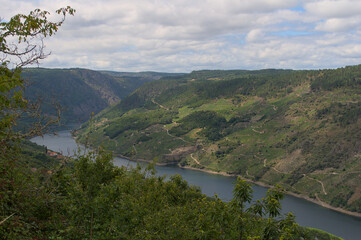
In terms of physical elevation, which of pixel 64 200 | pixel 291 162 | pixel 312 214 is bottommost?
pixel 312 214

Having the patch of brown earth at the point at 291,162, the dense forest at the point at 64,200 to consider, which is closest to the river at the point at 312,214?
the patch of brown earth at the point at 291,162

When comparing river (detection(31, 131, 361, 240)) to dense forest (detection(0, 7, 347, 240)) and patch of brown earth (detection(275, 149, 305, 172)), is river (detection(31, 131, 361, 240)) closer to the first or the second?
patch of brown earth (detection(275, 149, 305, 172))

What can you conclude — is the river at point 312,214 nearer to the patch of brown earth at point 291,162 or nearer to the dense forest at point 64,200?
the patch of brown earth at point 291,162

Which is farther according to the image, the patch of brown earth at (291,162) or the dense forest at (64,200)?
the patch of brown earth at (291,162)

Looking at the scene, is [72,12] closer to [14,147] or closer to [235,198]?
[14,147]

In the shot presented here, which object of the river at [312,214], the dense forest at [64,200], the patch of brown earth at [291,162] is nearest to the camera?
the dense forest at [64,200]

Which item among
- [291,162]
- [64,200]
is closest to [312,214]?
[291,162]

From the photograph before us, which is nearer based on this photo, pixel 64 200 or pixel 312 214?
pixel 64 200

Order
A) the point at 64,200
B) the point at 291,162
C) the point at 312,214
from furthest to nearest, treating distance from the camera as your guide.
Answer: the point at 291,162 < the point at 312,214 < the point at 64,200

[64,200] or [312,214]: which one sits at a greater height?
[64,200]

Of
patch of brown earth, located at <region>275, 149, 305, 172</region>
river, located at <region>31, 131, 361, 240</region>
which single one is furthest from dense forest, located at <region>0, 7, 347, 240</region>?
patch of brown earth, located at <region>275, 149, 305, 172</region>

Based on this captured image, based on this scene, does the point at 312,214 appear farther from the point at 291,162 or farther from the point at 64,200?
the point at 64,200
